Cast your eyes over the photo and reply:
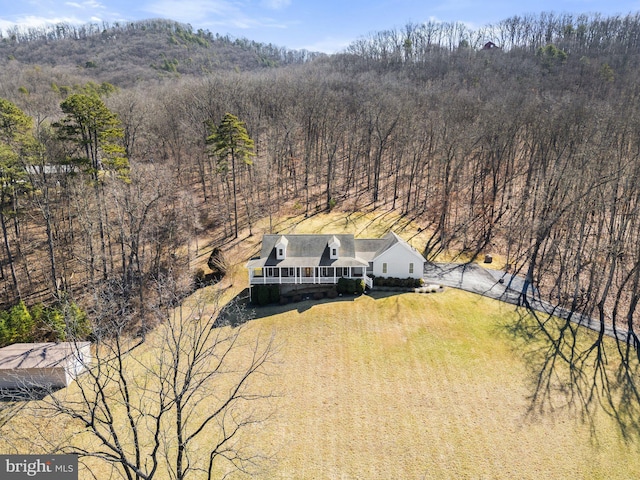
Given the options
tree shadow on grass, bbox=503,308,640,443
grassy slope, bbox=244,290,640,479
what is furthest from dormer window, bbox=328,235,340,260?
tree shadow on grass, bbox=503,308,640,443

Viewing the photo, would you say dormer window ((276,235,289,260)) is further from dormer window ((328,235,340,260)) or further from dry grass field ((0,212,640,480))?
dry grass field ((0,212,640,480))

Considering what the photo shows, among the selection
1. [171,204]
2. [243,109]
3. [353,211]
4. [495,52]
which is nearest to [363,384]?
[353,211]

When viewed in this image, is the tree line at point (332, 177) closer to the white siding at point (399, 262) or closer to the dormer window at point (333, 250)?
the white siding at point (399, 262)

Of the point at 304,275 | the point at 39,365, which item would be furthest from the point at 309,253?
the point at 39,365

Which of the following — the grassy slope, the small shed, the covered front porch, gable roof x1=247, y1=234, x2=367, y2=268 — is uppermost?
gable roof x1=247, y1=234, x2=367, y2=268
